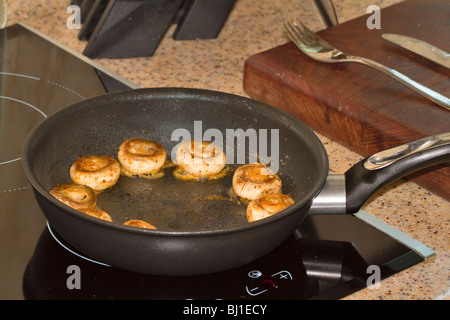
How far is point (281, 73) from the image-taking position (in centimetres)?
122

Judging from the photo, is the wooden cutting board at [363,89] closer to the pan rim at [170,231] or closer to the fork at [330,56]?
the fork at [330,56]

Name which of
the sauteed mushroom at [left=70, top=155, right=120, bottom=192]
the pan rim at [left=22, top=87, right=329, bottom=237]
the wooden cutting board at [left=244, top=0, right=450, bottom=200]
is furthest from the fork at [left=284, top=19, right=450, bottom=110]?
the sauteed mushroom at [left=70, top=155, right=120, bottom=192]

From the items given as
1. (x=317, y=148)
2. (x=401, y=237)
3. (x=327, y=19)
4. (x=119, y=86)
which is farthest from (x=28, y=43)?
(x=401, y=237)

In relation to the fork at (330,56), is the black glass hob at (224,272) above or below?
below

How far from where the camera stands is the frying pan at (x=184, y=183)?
2.49ft

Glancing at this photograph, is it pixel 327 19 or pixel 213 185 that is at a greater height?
pixel 327 19

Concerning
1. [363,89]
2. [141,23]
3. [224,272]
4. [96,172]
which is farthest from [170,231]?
[141,23]

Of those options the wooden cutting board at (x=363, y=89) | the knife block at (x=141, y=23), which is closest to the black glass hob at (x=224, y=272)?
the wooden cutting board at (x=363, y=89)

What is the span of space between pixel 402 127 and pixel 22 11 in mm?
868

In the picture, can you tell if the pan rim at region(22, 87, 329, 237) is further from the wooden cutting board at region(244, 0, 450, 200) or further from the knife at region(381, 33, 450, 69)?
the knife at region(381, 33, 450, 69)

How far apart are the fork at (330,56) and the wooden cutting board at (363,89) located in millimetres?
14

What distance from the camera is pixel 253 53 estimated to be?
1430 mm

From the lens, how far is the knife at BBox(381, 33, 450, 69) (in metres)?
1.23

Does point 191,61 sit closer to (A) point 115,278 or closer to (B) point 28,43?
(B) point 28,43
